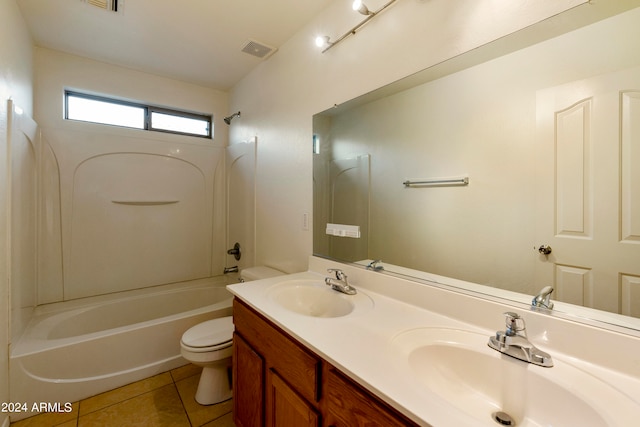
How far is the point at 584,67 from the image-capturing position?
0.82m

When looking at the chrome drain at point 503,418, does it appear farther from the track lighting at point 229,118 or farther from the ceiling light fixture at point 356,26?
the track lighting at point 229,118

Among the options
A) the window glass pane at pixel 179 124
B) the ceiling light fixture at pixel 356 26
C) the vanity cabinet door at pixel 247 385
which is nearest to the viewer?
the vanity cabinet door at pixel 247 385

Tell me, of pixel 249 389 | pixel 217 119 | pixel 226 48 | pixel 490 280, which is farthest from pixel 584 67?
pixel 217 119

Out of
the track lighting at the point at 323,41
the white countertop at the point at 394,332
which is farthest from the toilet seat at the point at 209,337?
the track lighting at the point at 323,41

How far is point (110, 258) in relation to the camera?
97.8 inches

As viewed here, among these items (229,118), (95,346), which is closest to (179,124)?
(229,118)

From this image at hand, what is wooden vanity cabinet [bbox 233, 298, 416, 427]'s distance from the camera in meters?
0.72

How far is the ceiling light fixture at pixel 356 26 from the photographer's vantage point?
1.30 m

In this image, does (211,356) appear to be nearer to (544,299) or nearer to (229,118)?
(544,299)

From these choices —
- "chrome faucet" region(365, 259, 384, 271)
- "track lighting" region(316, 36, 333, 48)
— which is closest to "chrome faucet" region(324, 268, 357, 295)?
"chrome faucet" region(365, 259, 384, 271)

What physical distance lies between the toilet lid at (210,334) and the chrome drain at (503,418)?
1504 mm

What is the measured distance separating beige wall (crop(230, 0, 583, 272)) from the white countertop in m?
0.74

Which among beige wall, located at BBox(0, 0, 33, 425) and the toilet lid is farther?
the toilet lid

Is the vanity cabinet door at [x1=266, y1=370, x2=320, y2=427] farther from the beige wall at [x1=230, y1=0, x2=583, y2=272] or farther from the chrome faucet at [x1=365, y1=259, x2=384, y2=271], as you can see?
the beige wall at [x1=230, y1=0, x2=583, y2=272]
